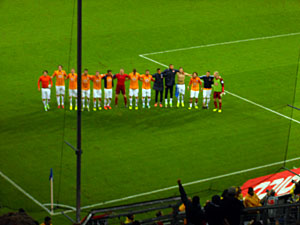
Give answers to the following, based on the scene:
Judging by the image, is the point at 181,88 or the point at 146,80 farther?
the point at 181,88

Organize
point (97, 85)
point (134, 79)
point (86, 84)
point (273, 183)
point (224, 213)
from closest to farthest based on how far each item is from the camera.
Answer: point (224, 213) < point (273, 183) < point (86, 84) < point (97, 85) < point (134, 79)

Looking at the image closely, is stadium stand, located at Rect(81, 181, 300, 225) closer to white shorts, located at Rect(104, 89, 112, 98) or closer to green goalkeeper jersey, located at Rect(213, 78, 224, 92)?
green goalkeeper jersey, located at Rect(213, 78, 224, 92)

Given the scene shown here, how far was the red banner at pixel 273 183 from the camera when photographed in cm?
1833

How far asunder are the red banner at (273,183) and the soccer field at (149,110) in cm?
94

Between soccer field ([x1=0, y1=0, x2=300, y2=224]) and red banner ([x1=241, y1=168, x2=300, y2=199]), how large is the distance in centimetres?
94

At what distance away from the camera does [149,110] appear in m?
25.7

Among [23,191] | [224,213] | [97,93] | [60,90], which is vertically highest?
[224,213]

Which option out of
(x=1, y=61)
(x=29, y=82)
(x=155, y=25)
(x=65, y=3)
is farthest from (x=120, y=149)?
(x=65, y=3)

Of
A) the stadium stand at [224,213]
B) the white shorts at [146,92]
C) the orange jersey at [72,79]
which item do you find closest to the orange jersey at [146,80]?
the white shorts at [146,92]

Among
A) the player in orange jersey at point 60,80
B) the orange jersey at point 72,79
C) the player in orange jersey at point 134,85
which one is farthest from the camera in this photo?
the player in orange jersey at point 134,85

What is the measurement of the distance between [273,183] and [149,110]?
7.81 metres

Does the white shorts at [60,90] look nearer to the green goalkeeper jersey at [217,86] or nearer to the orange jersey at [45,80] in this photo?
the orange jersey at [45,80]

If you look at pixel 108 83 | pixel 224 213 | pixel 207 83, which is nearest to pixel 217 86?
pixel 207 83

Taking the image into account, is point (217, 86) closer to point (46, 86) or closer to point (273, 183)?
point (46, 86)
